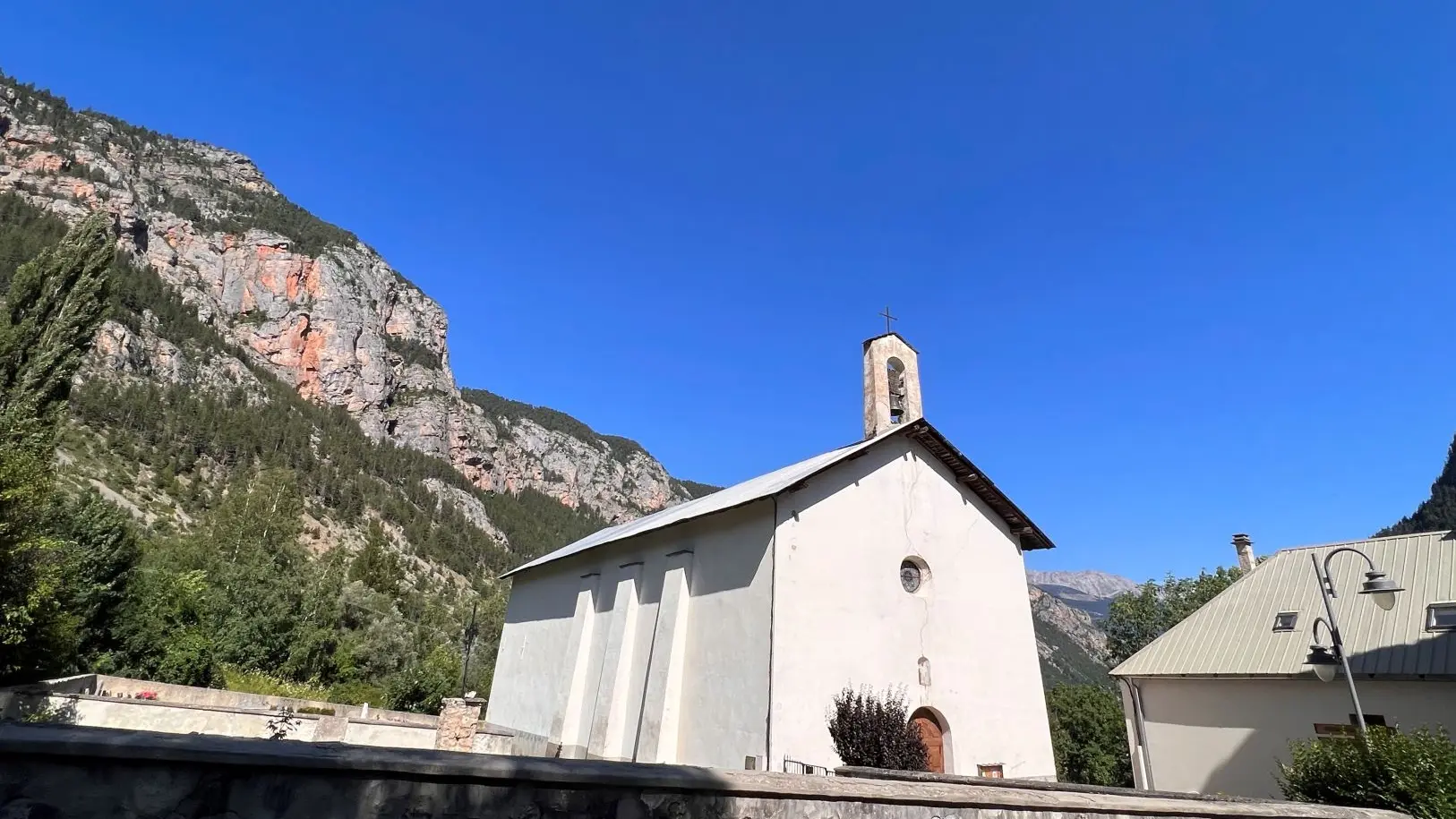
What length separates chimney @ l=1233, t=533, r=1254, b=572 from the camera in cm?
2686

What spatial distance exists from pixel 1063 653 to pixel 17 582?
179m

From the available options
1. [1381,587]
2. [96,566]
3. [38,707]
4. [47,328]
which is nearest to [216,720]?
[38,707]

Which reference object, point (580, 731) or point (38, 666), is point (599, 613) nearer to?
point (580, 731)

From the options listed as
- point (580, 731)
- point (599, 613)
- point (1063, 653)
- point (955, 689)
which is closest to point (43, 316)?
point (599, 613)

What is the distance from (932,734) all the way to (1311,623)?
11.1 m

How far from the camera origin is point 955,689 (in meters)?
16.3

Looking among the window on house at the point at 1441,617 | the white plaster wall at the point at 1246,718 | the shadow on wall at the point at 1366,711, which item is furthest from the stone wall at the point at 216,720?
the window on house at the point at 1441,617

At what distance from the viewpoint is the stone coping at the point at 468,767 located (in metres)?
3.31

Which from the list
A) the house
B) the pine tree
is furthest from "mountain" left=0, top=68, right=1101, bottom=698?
the house

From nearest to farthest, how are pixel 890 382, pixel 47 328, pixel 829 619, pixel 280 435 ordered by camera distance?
pixel 829 619 → pixel 47 328 → pixel 890 382 → pixel 280 435

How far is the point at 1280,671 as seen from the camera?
16750 mm

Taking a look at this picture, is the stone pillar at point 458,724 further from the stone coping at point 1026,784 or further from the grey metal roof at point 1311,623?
the grey metal roof at point 1311,623

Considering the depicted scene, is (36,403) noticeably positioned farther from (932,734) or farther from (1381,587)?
(1381,587)

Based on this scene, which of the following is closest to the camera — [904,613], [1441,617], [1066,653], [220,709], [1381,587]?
[1381,587]
